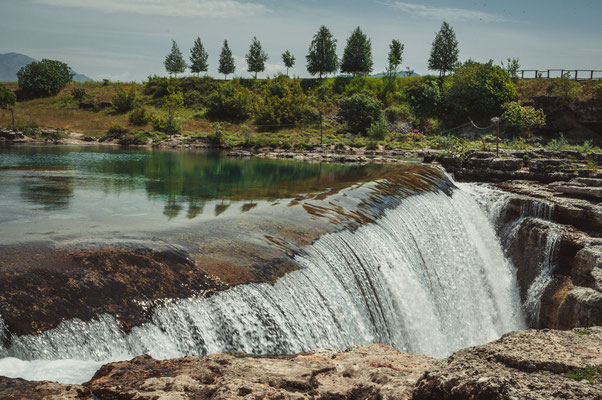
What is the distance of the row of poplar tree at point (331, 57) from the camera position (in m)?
59.5

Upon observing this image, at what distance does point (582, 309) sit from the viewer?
29.1 feet

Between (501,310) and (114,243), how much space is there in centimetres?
1077

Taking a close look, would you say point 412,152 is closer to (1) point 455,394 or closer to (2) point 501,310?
(2) point 501,310

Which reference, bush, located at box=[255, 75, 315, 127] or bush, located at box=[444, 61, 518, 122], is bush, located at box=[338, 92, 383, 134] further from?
bush, located at box=[444, 61, 518, 122]

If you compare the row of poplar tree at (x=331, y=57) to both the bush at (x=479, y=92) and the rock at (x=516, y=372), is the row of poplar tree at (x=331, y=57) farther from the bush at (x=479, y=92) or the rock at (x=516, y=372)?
the rock at (x=516, y=372)

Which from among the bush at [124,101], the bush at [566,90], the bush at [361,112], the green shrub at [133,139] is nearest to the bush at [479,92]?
the bush at [566,90]

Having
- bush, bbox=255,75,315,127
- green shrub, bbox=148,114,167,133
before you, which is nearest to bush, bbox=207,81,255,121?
bush, bbox=255,75,315,127

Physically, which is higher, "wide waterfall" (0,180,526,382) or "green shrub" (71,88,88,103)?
"green shrub" (71,88,88,103)

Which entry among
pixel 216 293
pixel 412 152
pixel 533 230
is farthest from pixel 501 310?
pixel 412 152

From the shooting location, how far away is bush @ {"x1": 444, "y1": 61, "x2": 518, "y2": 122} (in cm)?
4803

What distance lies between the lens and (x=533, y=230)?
14180 millimetres

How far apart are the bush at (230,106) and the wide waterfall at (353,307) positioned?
42377 millimetres

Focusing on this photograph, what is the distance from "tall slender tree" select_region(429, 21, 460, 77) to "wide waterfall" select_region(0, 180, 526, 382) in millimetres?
49545

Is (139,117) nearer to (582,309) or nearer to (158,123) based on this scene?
(158,123)
